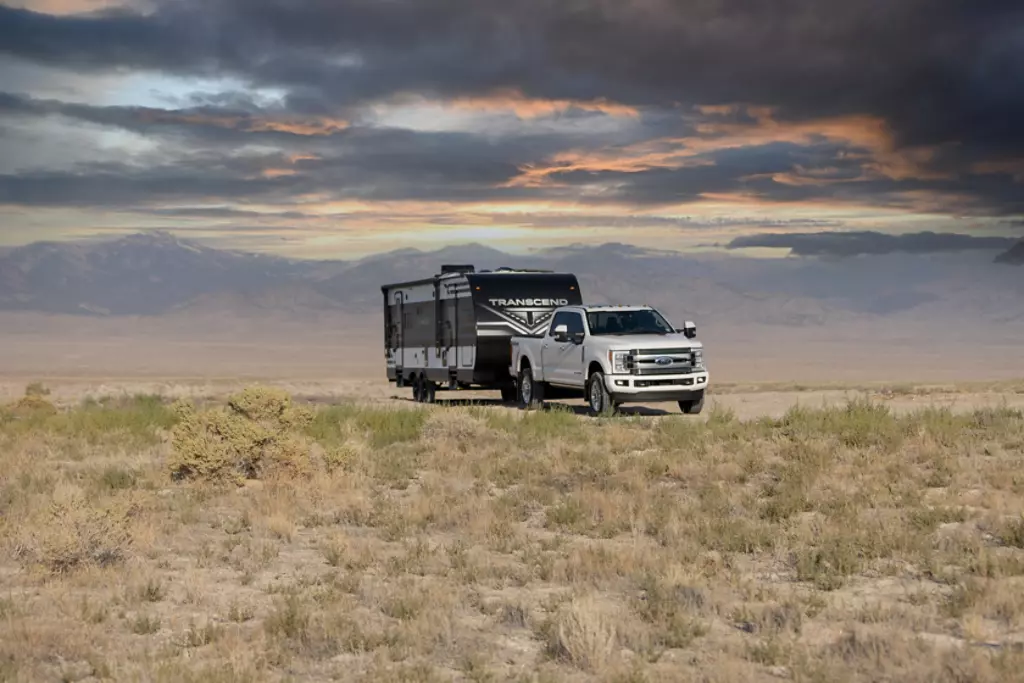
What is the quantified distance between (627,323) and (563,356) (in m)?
1.52

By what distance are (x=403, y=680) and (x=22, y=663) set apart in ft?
8.32

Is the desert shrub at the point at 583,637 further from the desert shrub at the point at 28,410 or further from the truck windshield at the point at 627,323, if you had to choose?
the desert shrub at the point at 28,410

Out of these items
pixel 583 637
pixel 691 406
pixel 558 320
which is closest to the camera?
pixel 583 637

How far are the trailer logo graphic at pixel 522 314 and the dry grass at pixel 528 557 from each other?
9.44 metres

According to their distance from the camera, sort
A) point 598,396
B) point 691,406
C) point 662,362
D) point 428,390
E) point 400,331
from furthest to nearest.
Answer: point 400,331 < point 428,390 < point 691,406 < point 598,396 < point 662,362

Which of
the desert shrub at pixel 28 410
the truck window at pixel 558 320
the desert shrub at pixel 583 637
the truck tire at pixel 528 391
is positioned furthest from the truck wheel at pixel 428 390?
the desert shrub at pixel 583 637

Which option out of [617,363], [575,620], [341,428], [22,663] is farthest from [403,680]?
[617,363]

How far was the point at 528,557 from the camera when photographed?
37.3ft

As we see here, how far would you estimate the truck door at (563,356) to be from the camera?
2562cm

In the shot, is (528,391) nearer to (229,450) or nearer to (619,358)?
(619,358)

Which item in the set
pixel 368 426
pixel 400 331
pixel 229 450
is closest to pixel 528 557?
pixel 229 450

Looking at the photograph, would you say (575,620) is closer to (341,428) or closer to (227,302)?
(341,428)

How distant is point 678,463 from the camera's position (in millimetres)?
16734

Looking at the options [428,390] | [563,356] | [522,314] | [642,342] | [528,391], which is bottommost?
[428,390]
